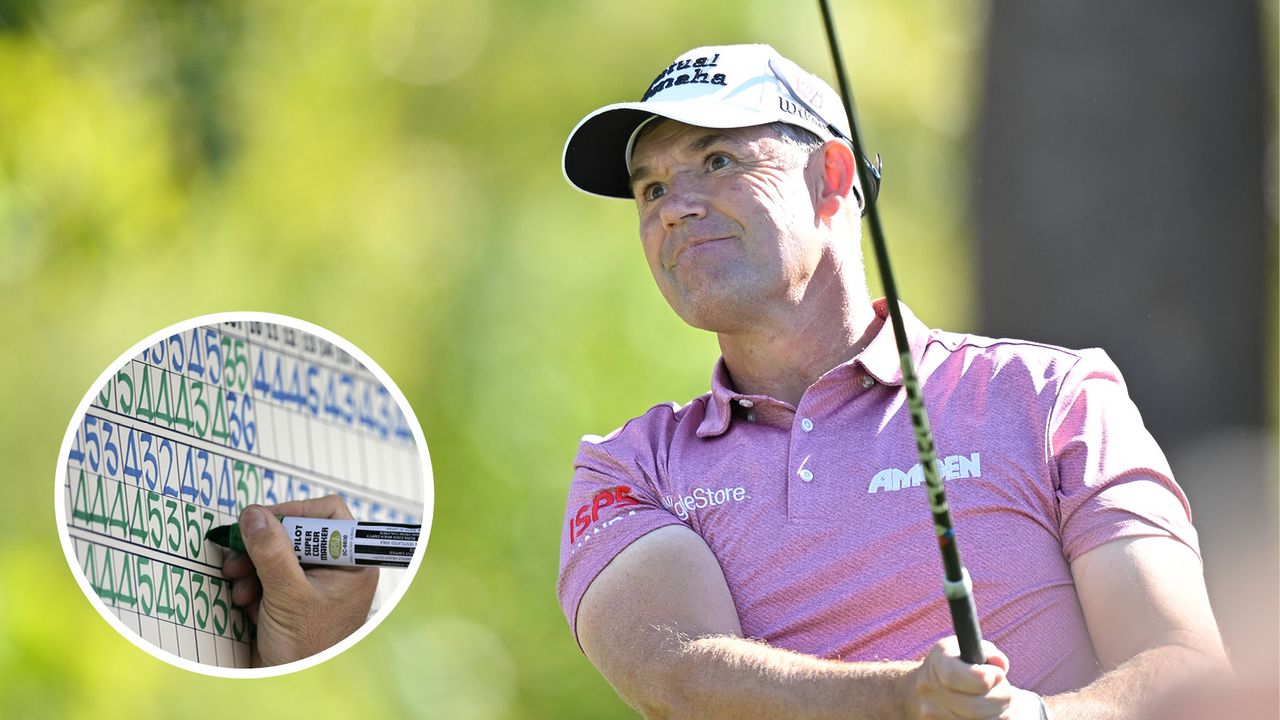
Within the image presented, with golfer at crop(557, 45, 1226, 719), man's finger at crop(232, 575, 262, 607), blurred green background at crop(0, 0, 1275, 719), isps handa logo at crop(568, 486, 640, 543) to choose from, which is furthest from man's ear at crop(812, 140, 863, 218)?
blurred green background at crop(0, 0, 1275, 719)

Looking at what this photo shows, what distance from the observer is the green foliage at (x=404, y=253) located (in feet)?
23.1

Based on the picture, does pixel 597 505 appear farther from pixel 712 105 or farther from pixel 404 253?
pixel 404 253

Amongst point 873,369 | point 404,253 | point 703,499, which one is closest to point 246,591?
point 703,499

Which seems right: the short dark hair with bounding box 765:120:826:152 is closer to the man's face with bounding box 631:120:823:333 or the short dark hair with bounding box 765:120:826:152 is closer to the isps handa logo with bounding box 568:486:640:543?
the man's face with bounding box 631:120:823:333

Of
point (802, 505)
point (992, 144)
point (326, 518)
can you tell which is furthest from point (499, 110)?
point (802, 505)

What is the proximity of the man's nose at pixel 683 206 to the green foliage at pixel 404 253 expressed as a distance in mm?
4024

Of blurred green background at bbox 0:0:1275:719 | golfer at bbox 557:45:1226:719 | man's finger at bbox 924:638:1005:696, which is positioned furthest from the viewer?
blurred green background at bbox 0:0:1275:719

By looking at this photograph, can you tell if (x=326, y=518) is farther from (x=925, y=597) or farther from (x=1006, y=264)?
(x=1006, y=264)

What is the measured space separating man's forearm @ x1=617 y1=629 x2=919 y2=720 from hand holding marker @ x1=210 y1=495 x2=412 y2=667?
0.70 m

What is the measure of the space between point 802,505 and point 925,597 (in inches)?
9.2

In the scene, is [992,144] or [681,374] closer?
[992,144]

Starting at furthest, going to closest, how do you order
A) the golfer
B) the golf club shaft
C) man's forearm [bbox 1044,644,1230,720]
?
the golfer, man's forearm [bbox 1044,644,1230,720], the golf club shaft

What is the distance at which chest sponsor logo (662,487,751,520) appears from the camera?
2605 millimetres

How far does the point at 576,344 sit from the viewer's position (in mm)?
7277
